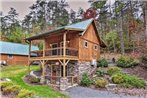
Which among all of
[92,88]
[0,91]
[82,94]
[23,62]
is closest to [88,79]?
[92,88]

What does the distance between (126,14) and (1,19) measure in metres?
31.9

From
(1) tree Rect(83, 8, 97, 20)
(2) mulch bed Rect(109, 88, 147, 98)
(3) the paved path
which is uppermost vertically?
(1) tree Rect(83, 8, 97, 20)

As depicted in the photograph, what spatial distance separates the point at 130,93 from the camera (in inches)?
618

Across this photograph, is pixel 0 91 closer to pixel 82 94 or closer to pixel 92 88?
pixel 82 94

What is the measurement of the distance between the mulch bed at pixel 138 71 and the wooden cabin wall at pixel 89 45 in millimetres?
4090

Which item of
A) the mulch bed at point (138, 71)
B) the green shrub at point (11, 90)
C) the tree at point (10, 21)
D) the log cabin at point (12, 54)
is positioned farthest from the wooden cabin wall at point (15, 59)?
the tree at point (10, 21)

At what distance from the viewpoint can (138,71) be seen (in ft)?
72.5

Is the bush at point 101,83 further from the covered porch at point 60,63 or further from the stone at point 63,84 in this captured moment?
the stone at point 63,84

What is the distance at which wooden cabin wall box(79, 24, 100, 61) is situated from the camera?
21.3 m

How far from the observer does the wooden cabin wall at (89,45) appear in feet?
69.8

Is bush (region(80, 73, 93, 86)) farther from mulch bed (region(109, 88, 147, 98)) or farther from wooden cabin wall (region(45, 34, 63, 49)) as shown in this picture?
wooden cabin wall (region(45, 34, 63, 49))

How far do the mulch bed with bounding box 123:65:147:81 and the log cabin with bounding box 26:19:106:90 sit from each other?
13.0 feet

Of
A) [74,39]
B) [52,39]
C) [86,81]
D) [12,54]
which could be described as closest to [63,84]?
[86,81]

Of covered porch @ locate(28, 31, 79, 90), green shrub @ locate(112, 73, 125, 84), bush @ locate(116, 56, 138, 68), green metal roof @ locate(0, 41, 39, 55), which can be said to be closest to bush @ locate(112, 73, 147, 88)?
green shrub @ locate(112, 73, 125, 84)
